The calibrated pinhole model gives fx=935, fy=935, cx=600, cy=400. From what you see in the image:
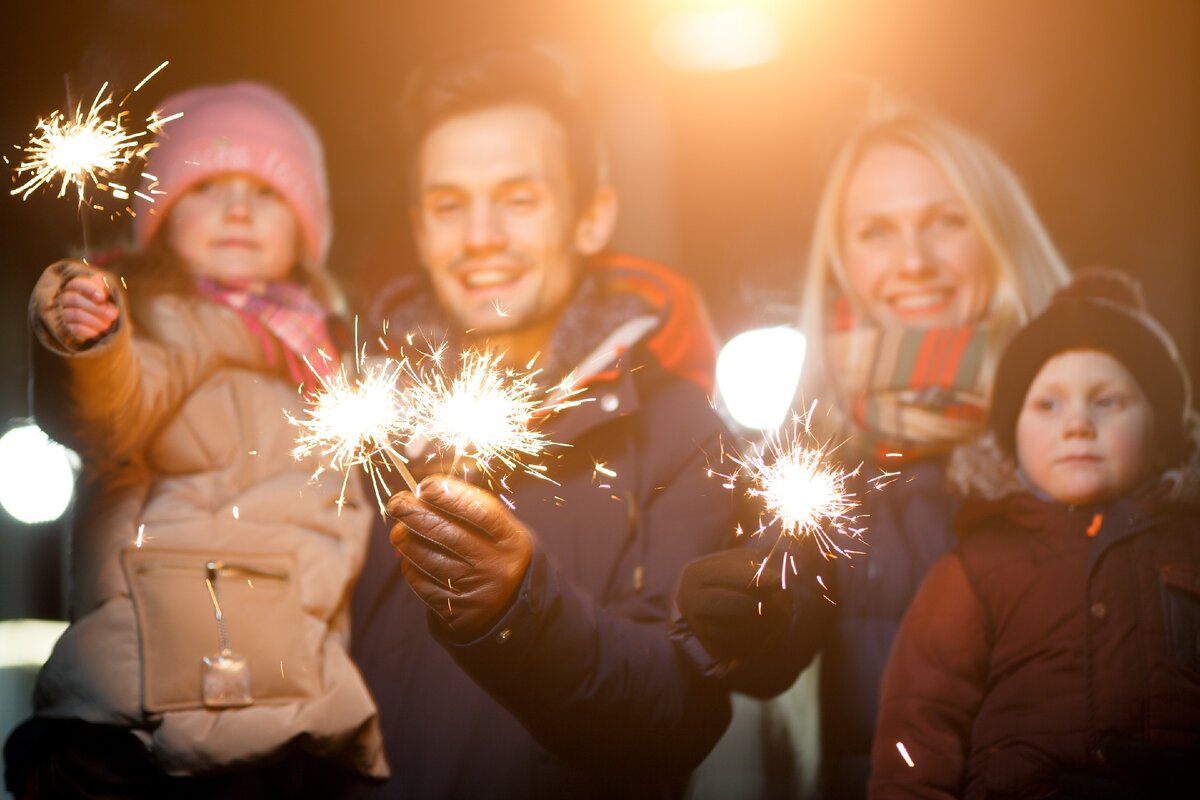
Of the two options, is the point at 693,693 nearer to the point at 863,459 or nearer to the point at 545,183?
the point at 863,459

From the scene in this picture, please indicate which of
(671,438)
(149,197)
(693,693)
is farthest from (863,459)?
(149,197)

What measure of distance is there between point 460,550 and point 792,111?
4.10 feet

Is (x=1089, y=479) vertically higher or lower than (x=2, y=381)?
lower

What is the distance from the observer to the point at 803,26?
2.07 m

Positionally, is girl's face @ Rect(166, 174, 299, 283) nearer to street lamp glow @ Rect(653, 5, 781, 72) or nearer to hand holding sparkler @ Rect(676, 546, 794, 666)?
street lamp glow @ Rect(653, 5, 781, 72)

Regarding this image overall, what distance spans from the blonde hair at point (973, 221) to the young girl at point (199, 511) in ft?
3.37

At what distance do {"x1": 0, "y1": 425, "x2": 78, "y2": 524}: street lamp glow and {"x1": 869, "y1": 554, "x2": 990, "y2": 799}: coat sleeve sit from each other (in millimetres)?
1645

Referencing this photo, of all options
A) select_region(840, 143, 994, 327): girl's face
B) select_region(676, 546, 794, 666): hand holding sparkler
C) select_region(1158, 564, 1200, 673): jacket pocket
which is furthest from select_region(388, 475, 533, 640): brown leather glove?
select_region(1158, 564, 1200, 673): jacket pocket

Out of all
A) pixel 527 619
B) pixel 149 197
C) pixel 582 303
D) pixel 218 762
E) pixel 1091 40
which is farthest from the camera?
pixel 1091 40

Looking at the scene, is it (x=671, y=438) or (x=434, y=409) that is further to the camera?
(x=671, y=438)

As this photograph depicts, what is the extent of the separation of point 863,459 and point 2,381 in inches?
69.1

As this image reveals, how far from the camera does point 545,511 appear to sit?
1.79 metres

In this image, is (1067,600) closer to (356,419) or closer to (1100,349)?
(1100,349)

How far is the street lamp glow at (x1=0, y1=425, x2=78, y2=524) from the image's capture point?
1795mm
